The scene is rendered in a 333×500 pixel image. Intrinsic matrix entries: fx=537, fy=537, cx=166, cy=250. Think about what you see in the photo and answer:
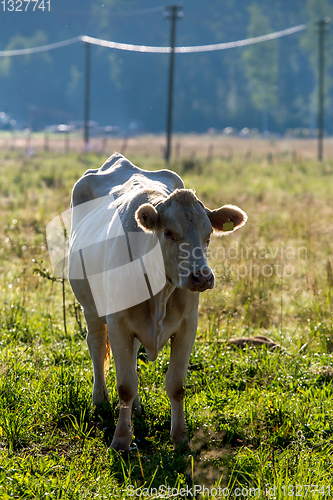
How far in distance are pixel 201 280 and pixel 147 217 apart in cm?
56

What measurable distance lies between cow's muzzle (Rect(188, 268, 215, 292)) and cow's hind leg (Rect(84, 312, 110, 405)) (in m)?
1.47

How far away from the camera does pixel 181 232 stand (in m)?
3.39

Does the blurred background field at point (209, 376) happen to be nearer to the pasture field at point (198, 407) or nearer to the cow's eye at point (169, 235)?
the pasture field at point (198, 407)

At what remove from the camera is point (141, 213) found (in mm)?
3432

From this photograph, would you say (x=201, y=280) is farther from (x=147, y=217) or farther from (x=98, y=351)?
(x=98, y=351)

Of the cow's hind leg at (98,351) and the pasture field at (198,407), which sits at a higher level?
the cow's hind leg at (98,351)

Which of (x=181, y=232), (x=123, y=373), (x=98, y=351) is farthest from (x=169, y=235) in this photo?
(x=98, y=351)

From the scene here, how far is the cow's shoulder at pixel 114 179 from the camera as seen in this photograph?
15.8 ft

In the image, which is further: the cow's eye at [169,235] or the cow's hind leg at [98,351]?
the cow's hind leg at [98,351]

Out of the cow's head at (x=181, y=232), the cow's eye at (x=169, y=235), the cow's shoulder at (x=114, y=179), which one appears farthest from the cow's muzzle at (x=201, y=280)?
the cow's shoulder at (x=114, y=179)

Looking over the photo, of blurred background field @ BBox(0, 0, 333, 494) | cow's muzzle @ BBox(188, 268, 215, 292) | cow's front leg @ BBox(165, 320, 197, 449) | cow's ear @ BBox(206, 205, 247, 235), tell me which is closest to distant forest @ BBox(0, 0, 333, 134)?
blurred background field @ BBox(0, 0, 333, 494)

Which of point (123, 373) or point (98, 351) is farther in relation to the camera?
point (98, 351)

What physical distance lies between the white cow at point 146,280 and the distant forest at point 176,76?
79.4 m

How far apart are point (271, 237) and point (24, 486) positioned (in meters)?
7.91
